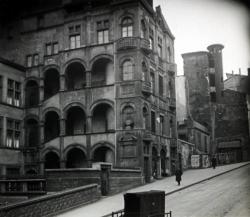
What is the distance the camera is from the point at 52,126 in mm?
37938

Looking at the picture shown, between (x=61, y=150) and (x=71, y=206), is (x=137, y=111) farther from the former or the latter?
(x=71, y=206)

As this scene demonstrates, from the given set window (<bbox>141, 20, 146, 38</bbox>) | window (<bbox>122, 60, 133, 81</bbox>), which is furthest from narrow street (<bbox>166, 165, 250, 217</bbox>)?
window (<bbox>141, 20, 146, 38</bbox>)

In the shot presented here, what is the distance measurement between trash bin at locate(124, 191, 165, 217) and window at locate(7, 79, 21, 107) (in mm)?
25550

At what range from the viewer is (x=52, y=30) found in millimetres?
37469

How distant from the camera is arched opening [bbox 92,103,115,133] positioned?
3438cm

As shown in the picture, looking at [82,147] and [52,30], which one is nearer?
[82,147]

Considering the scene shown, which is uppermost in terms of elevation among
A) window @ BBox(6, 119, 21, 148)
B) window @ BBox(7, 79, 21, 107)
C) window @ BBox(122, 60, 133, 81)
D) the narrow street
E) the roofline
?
the roofline

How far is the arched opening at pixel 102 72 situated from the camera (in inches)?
1369

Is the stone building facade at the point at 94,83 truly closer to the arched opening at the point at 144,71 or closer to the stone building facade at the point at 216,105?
the arched opening at the point at 144,71

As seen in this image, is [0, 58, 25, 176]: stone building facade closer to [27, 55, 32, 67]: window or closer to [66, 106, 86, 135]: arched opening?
[27, 55, 32, 67]: window

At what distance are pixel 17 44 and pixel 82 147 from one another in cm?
1234

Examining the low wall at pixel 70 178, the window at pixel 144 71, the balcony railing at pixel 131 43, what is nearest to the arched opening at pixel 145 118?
the window at pixel 144 71

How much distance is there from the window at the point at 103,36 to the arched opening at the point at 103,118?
17.1ft

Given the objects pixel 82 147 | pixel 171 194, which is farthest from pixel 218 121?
pixel 171 194
